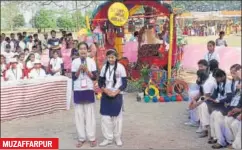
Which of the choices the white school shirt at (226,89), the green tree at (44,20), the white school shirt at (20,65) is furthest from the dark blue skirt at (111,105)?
the green tree at (44,20)

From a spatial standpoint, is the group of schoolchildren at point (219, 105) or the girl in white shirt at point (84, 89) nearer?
the group of schoolchildren at point (219, 105)

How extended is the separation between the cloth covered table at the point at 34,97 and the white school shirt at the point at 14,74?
699 millimetres

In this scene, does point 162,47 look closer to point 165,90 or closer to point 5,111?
point 165,90

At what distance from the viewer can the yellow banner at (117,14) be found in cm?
988

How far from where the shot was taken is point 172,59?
34.4 ft

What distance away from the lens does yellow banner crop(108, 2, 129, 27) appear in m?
9.88

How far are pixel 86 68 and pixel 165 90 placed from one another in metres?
4.20

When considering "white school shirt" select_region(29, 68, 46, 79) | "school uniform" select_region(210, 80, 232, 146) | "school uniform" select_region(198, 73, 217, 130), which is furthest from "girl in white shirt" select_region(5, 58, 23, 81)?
"school uniform" select_region(210, 80, 232, 146)

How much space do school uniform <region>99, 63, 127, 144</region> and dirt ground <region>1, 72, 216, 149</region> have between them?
28 centimetres

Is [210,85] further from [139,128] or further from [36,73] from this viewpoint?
[36,73]

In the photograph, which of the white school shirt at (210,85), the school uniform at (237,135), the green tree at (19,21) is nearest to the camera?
the school uniform at (237,135)

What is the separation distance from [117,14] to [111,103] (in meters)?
4.59

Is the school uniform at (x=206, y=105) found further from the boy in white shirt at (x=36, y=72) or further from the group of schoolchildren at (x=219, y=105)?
the boy in white shirt at (x=36, y=72)

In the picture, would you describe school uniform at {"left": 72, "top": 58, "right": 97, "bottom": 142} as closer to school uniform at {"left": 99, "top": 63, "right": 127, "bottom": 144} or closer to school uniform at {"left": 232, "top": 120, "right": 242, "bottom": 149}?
school uniform at {"left": 99, "top": 63, "right": 127, "bottom": 144}
